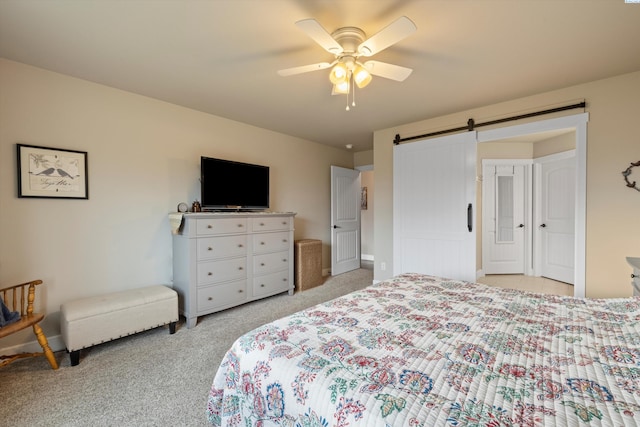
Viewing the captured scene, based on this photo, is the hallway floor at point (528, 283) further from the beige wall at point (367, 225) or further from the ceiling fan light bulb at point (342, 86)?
the ceiling fan light bulb at point (342, 86)

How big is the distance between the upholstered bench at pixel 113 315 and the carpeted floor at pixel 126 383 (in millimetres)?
155

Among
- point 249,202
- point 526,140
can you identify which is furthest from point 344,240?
point 526,140

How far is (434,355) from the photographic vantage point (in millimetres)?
1086

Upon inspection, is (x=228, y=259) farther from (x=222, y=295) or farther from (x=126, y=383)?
(x=126, y=383)

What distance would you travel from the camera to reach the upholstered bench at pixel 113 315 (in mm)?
2188

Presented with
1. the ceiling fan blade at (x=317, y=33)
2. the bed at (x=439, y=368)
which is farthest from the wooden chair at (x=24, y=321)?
the ceiling fan blade at (x=317, y=33)

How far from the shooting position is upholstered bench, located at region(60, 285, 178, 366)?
2188 millimetres

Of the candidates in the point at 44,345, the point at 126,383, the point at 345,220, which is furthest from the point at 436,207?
the point at 44,345

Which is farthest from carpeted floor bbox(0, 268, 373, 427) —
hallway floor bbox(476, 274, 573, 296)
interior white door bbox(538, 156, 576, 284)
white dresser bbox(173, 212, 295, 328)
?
interior white door bbox(538, 156, 576, 284)

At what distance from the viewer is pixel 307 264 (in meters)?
4.22

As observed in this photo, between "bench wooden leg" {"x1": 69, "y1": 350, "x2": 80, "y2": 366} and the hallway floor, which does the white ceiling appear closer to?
"bench wooden leg" {"x1": 69, "y1": 350, "x2": 80, "y2": 366}

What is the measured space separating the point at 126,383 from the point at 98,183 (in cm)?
183

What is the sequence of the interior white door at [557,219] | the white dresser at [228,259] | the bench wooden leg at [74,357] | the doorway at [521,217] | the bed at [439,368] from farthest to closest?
Result: the doorway at [521,217] < the interior white door at [557,219] < the white dresser at [228,259] < the bench wooden leg at [74,357] < the bed at [439,368]

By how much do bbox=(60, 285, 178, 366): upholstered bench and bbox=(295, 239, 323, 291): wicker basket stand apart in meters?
1.78
